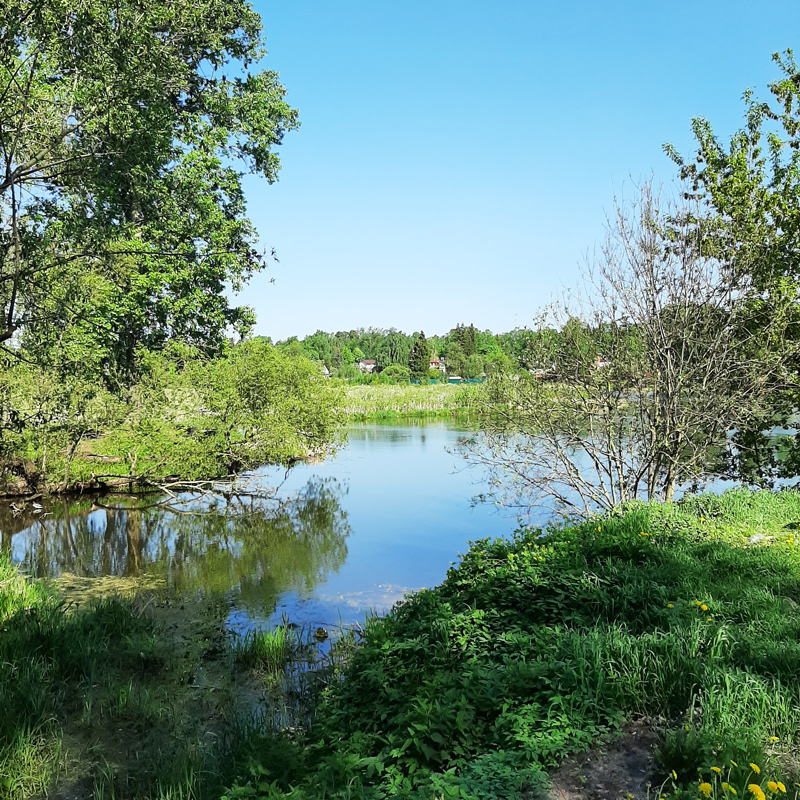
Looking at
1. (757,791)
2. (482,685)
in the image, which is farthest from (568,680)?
(757,791)

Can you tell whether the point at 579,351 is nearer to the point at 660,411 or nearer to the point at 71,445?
the point at 660,411

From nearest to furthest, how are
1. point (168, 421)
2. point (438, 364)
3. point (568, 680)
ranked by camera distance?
point (568, 680)
point (168, 421)
point (438, 364)

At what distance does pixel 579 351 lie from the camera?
9297mm

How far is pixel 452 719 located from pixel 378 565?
7173 mm

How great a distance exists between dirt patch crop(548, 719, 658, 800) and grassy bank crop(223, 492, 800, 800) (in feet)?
0.20

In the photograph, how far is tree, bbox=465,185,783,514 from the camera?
8.73 metres

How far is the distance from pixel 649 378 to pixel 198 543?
29.6ft

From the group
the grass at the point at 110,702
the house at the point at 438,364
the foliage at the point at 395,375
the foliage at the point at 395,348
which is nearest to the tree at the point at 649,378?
the grass at the point at 110,702

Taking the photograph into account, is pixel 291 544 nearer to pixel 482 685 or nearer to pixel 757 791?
pixel 482 685

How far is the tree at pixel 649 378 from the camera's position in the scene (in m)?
8.73

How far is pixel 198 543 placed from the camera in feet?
38.9

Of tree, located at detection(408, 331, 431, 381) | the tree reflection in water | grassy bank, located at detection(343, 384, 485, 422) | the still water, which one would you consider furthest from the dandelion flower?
tree, located at detection(408, 331, 431, 381)

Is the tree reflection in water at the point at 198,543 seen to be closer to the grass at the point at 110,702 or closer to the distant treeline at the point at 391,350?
the grass at the point at 110,702

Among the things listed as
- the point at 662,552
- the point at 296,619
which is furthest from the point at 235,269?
the point at 662,552
